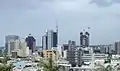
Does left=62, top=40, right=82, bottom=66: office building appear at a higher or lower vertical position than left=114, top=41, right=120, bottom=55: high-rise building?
lower

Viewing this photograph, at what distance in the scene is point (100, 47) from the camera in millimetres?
99125

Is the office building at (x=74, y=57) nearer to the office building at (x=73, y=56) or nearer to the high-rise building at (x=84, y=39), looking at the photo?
the office building at (x=73, y=56)

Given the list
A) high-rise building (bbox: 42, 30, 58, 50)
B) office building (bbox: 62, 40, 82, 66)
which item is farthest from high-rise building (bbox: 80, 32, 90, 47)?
office building (bbox: 62, 40, 82, 66)

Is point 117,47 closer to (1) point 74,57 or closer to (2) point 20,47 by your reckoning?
(2) point 20,47

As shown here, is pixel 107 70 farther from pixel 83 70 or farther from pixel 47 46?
pixel 47 46

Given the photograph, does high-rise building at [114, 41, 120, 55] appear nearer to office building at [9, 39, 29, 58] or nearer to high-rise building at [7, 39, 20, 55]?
office building at [9, 39, 29, 58]

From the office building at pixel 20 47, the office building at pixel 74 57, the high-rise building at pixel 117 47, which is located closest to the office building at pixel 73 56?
the office building at pixel 74 57

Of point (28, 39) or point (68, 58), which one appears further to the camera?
point (28, 39)

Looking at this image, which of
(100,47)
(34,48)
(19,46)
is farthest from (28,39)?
(100,47)

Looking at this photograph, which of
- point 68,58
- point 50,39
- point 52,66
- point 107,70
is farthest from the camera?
point 50,39

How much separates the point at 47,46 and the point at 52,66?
3158 inches

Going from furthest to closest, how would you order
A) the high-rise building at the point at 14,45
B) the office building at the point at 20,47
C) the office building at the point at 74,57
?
the high-rise building at the point at 14,45 < the office building at the point at 20,47 < the office building at the point at 74,57

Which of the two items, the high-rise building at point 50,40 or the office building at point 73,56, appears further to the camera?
the high-rise building at point 50,40

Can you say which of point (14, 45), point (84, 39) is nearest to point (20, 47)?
point (14, 45)
